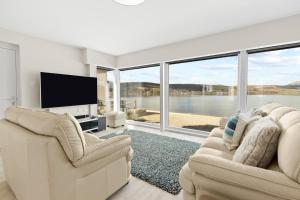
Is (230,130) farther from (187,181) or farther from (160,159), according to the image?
(160,159)

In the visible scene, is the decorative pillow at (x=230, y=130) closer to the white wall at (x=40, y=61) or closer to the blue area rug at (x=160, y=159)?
the blue area rug at (x=160, y=159)

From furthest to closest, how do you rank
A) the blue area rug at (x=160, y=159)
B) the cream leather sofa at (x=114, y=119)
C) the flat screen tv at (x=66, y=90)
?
the cream leather sofa at (x=114, y=119) < the flat screen tv at (x=66, y=90) < the blue area rug at (x=160, y=159)

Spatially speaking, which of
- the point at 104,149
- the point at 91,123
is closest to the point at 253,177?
the point at 104,149

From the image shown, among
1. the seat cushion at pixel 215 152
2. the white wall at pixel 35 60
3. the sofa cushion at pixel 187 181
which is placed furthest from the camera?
the white wall at pixel 35 60

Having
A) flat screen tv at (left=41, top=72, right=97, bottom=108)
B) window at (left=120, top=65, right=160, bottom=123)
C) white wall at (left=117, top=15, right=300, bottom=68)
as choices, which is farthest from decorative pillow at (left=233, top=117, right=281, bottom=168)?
flat screen tv at (left=41, top=72, right=97, bottom=108)

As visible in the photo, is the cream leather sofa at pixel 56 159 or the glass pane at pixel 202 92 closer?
the cream leather sofa at pixel 56 159

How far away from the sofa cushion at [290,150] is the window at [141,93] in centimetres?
354

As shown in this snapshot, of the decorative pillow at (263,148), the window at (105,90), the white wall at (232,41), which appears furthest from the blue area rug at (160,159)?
the white wall at (232,41)

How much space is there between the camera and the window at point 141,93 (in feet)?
15.3

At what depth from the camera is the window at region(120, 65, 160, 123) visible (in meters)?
4.67

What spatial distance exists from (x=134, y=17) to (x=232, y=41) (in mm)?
1970

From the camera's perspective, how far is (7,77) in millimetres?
3178

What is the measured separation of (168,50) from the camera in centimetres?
402

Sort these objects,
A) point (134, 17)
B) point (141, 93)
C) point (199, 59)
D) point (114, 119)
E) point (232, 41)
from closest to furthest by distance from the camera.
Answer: point (134, 17) < point (232, 41) < point (199, 59) < point (114, 119) < point (141, 93)
